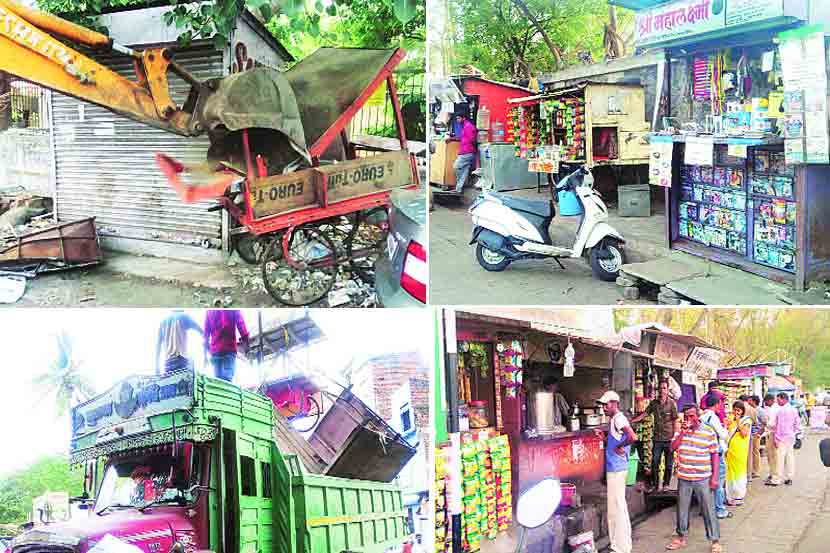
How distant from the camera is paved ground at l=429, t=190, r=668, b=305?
421cm

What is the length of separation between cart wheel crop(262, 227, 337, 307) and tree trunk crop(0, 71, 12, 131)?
1.33 m

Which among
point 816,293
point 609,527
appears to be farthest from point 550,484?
point 816,293

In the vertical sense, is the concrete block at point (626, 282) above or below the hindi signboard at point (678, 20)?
below

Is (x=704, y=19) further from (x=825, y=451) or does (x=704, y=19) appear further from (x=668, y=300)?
(x=825, y=451)

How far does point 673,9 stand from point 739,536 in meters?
2.83

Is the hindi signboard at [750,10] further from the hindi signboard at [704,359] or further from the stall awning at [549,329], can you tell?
the stall awning at [549,329]

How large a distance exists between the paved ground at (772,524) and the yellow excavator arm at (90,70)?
2318mm

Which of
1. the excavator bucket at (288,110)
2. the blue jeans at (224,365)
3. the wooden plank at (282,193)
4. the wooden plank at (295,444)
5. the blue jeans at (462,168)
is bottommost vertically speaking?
the wooden plank at (295,444)

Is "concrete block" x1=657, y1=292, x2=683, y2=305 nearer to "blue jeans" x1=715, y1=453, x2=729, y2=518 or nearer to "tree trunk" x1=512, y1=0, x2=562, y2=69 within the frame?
"blue jeans" x1=715, y1=453, x2=729, y2=518

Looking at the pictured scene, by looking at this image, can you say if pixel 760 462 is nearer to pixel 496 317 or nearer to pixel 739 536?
pixel 739 536

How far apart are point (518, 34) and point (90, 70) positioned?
241 cm

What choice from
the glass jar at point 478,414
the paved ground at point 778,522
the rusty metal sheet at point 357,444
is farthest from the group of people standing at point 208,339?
the paved ground at point 778,522

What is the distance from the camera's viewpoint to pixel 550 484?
11.9 feet

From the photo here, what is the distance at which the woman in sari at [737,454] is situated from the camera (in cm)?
369
